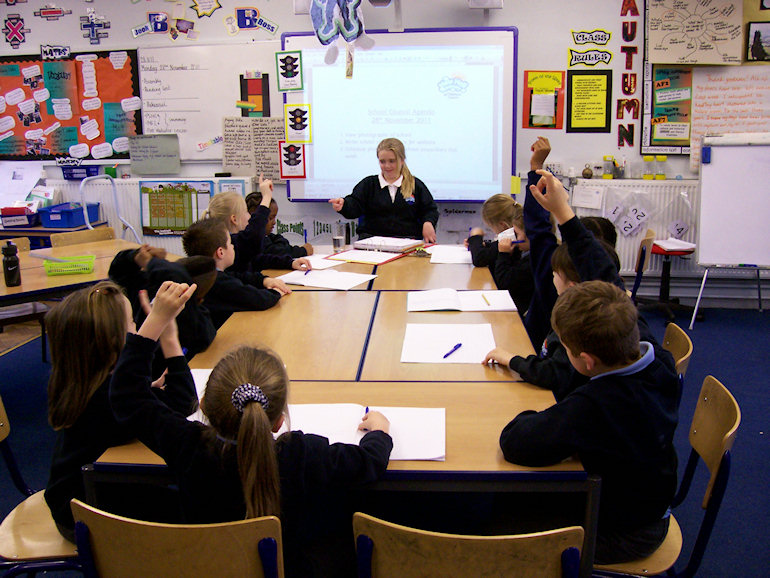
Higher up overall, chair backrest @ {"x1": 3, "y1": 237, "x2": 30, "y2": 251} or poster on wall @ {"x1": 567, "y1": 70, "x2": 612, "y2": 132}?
poster on wall @ {"x1": 567, "y1": 70, "x2": 612, "y2": 132}

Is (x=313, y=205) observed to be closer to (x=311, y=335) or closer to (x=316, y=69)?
(x=316, y=69)

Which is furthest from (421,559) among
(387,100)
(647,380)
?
(387,100)

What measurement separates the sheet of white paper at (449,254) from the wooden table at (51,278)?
5.51 feet

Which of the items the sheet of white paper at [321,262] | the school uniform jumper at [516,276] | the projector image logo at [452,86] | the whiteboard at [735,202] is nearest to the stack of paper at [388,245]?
the sheet of white paper at [321,262]

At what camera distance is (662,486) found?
1.42 meters

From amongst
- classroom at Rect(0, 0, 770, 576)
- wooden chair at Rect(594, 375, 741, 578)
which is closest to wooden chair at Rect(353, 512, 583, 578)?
wooden chair at Rect(594, 375, 741, 578)

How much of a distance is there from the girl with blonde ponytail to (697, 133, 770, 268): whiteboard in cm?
399

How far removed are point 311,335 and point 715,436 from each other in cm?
124

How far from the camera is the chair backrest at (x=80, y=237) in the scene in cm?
409

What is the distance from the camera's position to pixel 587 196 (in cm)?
487

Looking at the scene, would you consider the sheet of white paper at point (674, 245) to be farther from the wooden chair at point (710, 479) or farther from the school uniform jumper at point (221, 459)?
the school uniform jumper at point (221, 459)

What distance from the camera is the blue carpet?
2.18 meters

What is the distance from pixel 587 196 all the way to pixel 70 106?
416 centimetres

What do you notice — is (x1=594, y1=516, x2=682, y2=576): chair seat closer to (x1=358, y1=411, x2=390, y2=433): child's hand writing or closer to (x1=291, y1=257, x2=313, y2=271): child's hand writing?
(x1=358, y1=411, x2=390, y2=433): child's hand writing
